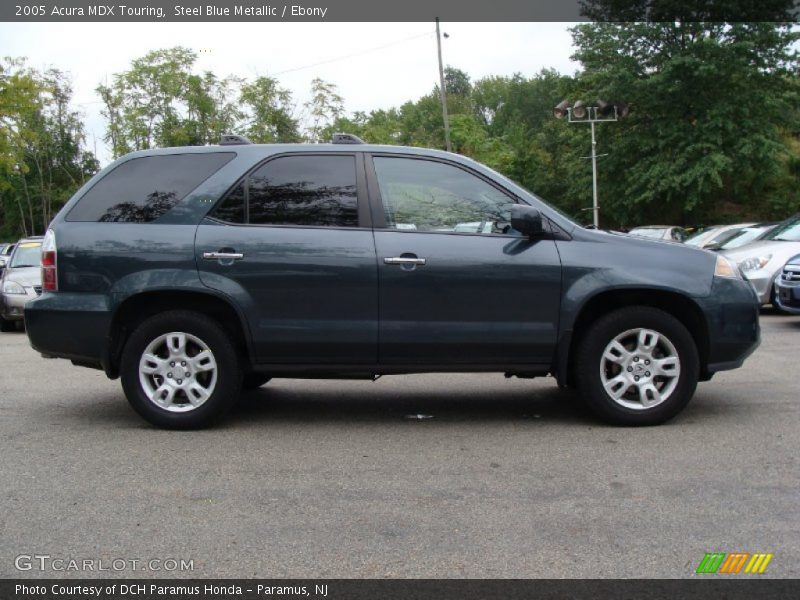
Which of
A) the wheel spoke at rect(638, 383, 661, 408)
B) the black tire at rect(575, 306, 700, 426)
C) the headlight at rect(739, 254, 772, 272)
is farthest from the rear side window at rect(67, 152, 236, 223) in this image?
the headlight at rect(739, 254, 772, 272)

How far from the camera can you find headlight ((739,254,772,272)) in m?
12.4

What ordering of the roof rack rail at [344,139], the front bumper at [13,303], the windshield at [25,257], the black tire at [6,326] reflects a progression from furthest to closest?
1. the black tire at [6,326]
2. the windshield at [25,257]
3. the front bumper at [13,303]
4. the roof rack rail at [344,139]

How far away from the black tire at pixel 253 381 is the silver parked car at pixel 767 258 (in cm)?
792

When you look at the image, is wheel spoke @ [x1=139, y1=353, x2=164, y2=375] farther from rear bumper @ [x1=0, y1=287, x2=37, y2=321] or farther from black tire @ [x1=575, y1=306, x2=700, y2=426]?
rear bumper @ [x1=0, y1=287, x2=37, y2=321]

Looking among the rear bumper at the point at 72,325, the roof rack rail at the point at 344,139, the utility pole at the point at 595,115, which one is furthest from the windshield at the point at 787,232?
the utility pole at the point at 595,115

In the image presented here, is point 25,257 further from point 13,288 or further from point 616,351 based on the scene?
A: point 616,351

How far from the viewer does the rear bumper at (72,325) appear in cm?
567

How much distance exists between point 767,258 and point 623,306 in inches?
302

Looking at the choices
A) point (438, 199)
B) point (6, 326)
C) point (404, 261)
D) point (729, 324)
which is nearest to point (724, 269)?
point (729, 324)

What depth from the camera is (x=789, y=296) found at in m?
10.3

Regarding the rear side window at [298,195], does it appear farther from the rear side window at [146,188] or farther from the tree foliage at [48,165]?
the tree foliage at [48,165]

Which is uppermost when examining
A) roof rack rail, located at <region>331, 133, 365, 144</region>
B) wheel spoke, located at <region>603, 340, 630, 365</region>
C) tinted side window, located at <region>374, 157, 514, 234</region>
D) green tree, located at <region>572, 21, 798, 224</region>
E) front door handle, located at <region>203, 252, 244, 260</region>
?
green tree, located at <region>572, 21, 798, 224</region>

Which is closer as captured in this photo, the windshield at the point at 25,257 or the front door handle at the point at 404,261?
the front door handle at the point at 404,261

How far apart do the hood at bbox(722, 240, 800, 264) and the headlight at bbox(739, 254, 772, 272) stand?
6 centimetres
